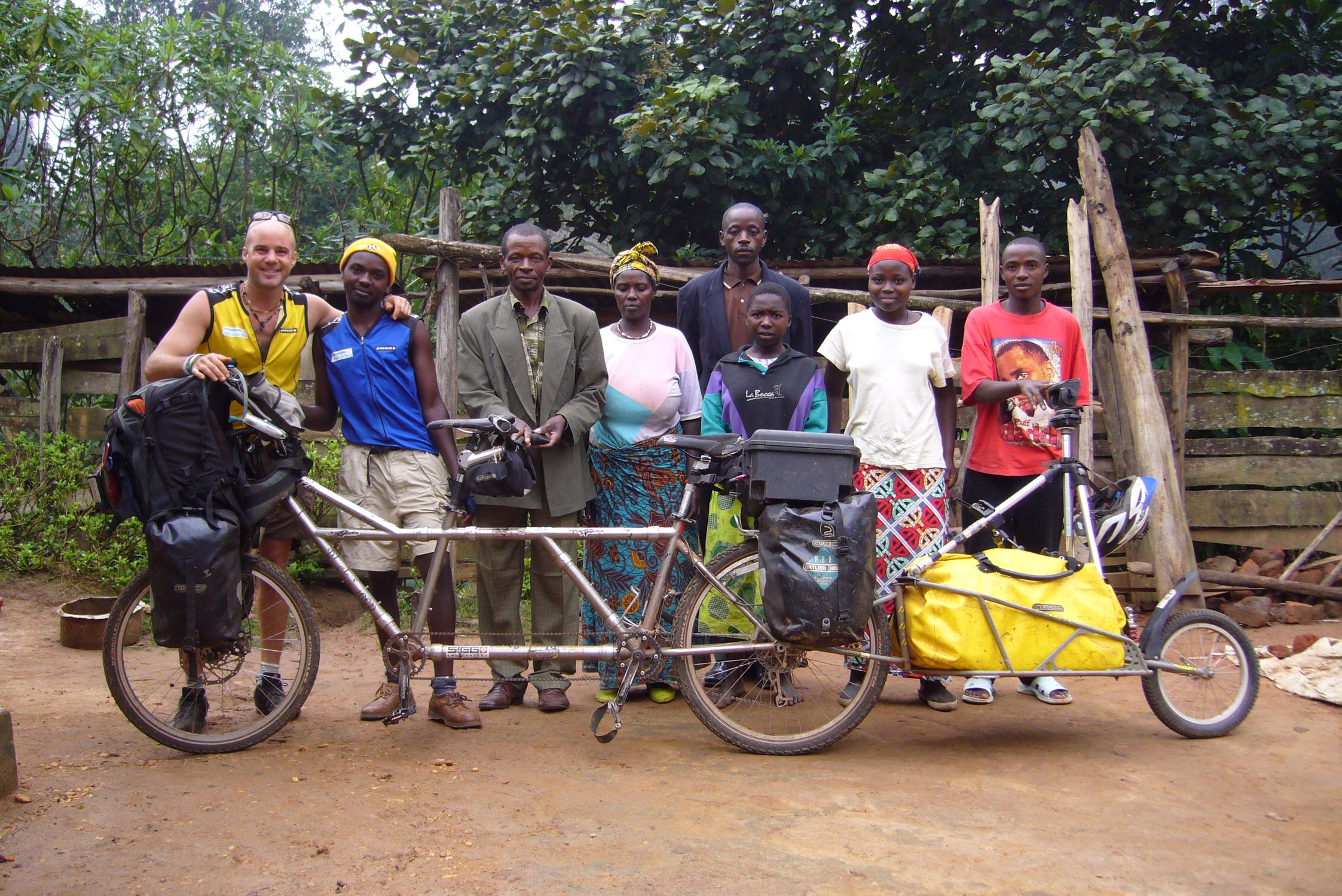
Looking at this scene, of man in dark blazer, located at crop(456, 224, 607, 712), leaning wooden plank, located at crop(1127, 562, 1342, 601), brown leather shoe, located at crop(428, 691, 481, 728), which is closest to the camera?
brown leather shoe, located at crop(428, 691, 481, 728)

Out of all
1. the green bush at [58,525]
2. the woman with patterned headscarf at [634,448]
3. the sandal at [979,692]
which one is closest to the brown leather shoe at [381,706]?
the woman with patterned headscarf at [634,448]

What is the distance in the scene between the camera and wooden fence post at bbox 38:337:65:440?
7.33 metres

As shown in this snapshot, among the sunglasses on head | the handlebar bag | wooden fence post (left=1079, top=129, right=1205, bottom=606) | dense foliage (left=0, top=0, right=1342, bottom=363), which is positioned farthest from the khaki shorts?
wooden fence post (left=1079, top=129, right=1205, bottom=606)

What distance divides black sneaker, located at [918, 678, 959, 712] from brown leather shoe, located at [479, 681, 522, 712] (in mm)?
1661

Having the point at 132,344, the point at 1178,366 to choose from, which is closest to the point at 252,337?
the point at 132,344

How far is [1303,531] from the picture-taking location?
6.55 meters

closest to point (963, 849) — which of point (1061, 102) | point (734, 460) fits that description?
point (734, 460)

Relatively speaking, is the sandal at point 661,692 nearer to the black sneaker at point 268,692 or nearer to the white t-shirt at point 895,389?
the white t-shirt at point 895,389

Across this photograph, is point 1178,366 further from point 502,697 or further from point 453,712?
point 453,712

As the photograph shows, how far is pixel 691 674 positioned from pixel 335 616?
3873 mm

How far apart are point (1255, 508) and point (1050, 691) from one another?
3347mm

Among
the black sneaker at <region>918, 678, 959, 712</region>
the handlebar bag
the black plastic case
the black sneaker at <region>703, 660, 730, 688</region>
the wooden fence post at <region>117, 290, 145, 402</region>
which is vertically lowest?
the black sneaker at <region>918, 678, 959, 712</region>

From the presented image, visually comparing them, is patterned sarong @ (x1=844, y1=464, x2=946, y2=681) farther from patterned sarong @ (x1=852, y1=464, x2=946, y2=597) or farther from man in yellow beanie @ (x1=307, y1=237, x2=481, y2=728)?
man in yellow beanie @ (x1=307, y1=237, x2=481, y2=728)

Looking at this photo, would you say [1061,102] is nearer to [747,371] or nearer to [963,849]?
[747,371]
